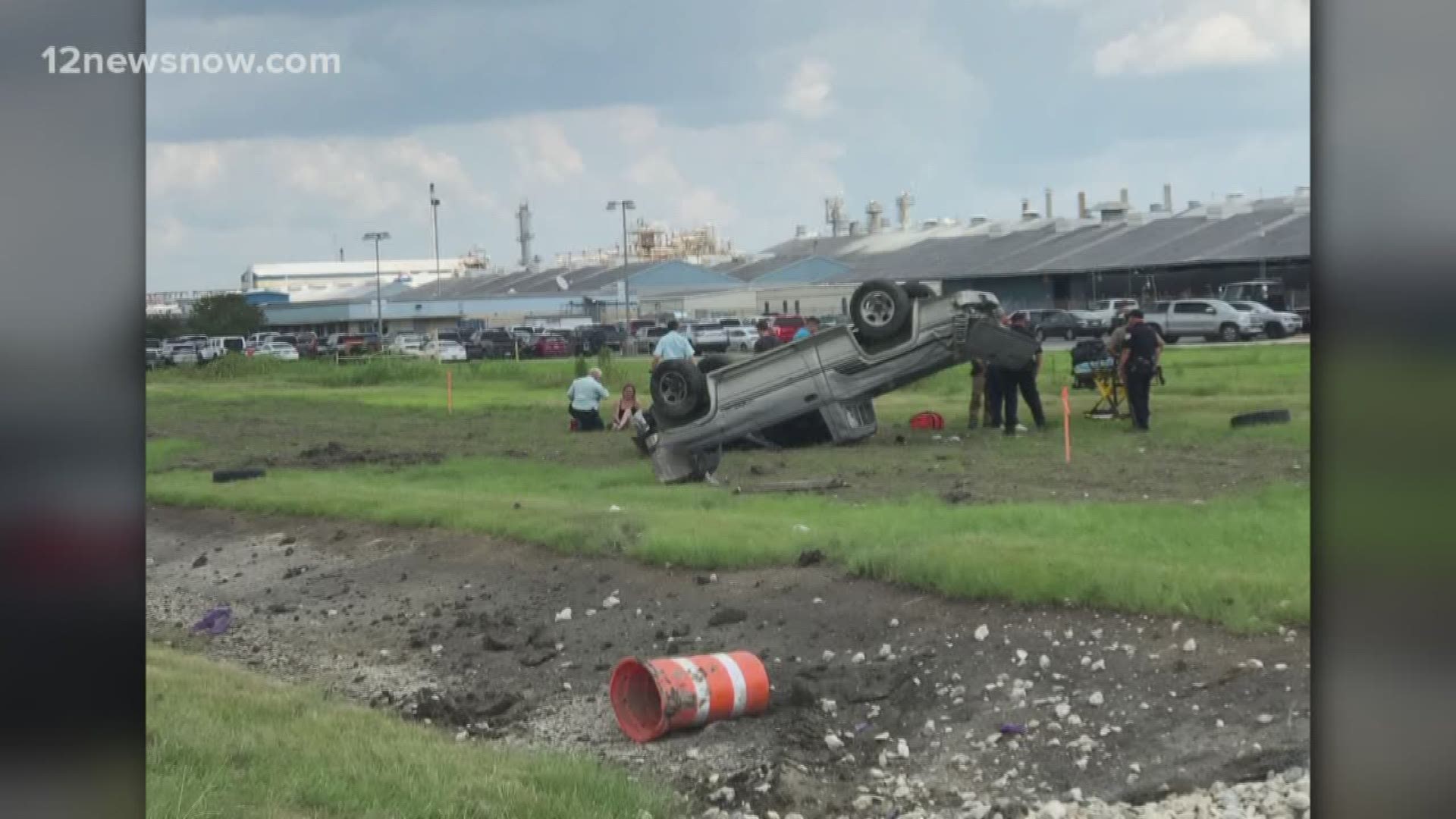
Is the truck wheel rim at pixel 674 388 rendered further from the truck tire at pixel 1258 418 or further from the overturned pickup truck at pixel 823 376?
the truck tire at pixel 1258 418

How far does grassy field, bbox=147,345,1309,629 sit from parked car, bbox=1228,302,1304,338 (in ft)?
0.20

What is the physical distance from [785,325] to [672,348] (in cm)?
36

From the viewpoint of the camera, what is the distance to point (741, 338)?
5863 millimetres

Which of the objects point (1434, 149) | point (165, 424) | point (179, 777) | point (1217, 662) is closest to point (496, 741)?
point (179, 777)

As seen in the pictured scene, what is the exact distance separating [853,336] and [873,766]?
133 cm

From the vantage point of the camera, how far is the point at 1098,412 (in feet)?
18.1

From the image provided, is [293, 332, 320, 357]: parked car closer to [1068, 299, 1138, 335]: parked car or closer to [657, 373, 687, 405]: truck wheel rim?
[657, 373, 687, 405]: truck wheel rim

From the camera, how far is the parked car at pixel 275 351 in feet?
17.1

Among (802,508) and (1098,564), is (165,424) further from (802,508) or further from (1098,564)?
(1098,564)

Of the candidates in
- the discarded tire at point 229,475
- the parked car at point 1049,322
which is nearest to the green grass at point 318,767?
the discarded tire at point 229,475

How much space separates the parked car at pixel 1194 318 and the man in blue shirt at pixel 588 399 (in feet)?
5.27

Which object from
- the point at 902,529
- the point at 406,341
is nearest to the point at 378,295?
the point at 406,341

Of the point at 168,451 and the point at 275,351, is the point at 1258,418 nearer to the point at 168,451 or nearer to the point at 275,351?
the point at 275,351

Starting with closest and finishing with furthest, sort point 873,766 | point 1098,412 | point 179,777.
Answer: point 179,777, point 873,766, point 1098,412
